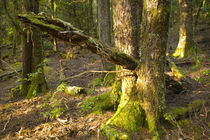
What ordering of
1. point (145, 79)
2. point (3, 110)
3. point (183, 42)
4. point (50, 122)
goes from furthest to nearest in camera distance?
point (183, 42), point (3, 110), point (50, 122), point (145, 79)

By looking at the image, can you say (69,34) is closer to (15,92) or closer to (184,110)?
(184,110)

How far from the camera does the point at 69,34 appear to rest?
266 centimetres

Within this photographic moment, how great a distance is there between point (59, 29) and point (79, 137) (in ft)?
7.87

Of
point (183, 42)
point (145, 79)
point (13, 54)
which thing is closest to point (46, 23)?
point (145, 79)

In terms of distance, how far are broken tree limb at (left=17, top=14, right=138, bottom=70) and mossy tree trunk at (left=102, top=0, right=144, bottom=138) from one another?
688 mm

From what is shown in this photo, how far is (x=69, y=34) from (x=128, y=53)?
1.69 m

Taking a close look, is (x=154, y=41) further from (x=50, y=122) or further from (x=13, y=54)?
(x=13, y=54)

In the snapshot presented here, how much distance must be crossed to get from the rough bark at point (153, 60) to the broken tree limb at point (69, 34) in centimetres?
50

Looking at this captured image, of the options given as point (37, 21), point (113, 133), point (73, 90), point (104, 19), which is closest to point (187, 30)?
point (104, 19)

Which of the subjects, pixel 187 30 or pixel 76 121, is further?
pixel 187 30

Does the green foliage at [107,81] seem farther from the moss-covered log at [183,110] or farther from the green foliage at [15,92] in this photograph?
the green foliage at [15,92]

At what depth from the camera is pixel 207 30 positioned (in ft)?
47.6

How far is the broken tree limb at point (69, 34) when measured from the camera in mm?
2527

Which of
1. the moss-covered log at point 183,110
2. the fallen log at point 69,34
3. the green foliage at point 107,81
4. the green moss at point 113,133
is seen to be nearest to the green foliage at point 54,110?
the green foliage at point 107,81
